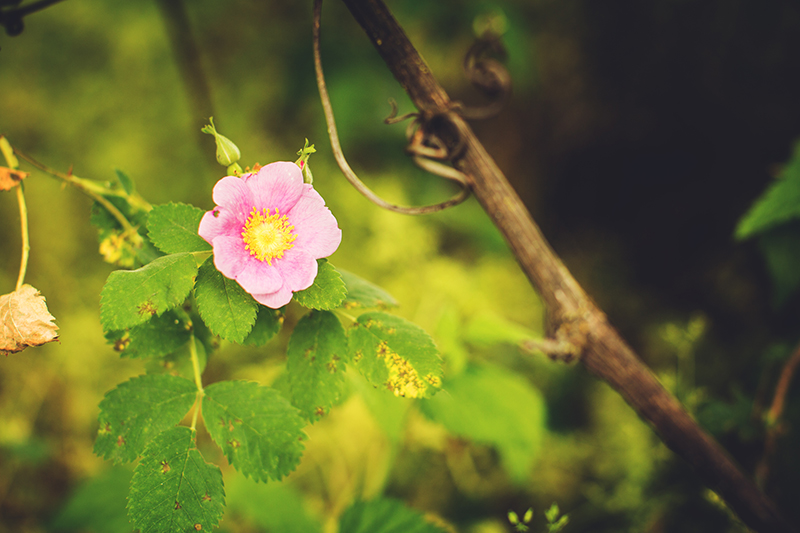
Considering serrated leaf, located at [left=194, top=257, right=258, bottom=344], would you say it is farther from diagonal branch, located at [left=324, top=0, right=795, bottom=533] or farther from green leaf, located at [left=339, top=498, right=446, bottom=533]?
green leaf, located at [left=339, top=498, right=446, bottom=533]

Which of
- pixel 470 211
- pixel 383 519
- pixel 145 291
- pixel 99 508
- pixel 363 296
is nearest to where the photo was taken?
pixel 145 291

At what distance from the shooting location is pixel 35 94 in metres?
1.65

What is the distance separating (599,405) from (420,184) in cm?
108

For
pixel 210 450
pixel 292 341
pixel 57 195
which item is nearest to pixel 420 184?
pixel 210 450

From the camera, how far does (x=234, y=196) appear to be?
453 millimetres

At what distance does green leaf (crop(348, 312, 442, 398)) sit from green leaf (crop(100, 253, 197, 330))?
198 millimetres

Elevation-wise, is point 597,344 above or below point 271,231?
below

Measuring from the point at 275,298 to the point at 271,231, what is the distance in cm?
8

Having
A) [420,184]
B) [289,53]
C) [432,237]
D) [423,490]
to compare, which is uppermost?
[289,53]

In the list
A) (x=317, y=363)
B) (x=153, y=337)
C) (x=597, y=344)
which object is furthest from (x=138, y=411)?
(x=597, y=344)

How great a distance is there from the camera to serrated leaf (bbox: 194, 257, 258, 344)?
0.42m

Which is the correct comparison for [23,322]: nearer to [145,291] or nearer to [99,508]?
[145,291]

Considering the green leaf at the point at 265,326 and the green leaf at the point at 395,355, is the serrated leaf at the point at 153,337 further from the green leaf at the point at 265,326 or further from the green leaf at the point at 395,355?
the green leaf at the point at 395,355

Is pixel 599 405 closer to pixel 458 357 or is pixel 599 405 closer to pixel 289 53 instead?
pixel 458 357
